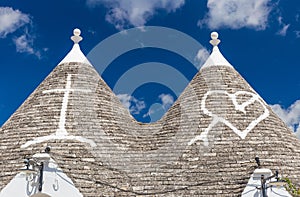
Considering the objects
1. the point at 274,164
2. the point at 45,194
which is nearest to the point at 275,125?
the point at 274,164

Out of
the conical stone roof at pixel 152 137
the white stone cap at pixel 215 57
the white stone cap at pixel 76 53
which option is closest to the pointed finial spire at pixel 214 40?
the white stone cap at pixel 215 57

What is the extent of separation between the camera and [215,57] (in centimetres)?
1258

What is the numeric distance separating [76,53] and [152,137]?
3291 mm

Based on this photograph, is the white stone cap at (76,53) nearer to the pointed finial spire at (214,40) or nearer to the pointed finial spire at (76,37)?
the pointed finial spire at (76,37)

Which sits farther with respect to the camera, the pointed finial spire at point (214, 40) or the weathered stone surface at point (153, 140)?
the pointed finial spire at point (214, 40)

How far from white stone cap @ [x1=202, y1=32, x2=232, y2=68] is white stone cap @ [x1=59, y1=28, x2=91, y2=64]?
349 cm

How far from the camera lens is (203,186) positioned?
9.77 metres

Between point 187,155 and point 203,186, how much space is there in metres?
0.99

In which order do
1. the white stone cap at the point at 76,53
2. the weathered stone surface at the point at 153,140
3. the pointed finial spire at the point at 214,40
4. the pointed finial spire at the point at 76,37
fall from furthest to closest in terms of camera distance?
the pointed finial spire at the point at 214,40 → the pointed finial spire at the point at 76,37 → the white stone cap at the point at 76,53 → the weathered stone surface at the point at 153,140

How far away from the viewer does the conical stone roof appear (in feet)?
32.2

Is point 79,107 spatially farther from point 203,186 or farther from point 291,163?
point 291,163

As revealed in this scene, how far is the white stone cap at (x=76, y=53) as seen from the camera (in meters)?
12.4

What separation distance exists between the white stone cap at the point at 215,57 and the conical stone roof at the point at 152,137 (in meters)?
0.06

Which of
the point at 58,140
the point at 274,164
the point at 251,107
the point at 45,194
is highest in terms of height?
the point at 251,107
